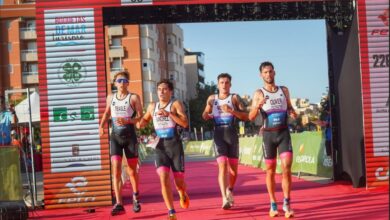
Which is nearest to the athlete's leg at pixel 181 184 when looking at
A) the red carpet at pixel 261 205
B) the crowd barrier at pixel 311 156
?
the red carpet at pixel 261 205

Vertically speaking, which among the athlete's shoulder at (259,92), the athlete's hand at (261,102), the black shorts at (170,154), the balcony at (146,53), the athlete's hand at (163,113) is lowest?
the black shorts at (170,154)

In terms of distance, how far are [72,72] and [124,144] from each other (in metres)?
2.39

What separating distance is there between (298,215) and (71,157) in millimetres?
4694

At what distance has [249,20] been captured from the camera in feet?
42.4

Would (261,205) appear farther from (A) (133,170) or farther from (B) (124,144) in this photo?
(B) (124,144)

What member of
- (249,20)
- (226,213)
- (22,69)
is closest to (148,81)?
(22,69)

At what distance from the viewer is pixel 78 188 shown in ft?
34.0

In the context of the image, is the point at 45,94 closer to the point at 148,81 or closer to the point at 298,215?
the point at 298,215

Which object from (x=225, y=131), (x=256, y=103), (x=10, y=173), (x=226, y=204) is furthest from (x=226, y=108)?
(x=10, y=173)

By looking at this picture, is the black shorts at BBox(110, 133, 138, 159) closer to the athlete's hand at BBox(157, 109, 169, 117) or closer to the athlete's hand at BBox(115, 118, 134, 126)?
the athlete's hand at BBox(115, 118, 134, 126)

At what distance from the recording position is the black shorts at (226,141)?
Answer: 8.89m

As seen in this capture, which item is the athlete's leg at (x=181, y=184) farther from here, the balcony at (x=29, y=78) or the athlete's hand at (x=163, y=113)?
the balcony at (x=29, y=78)

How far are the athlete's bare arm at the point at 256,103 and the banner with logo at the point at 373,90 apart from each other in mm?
3574

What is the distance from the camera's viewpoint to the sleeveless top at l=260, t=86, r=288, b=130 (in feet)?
25.5
